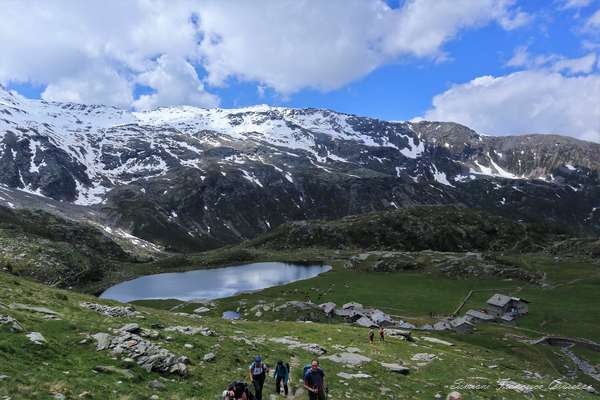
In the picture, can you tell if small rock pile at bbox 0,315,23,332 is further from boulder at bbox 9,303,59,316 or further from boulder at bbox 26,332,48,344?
boulder at bbox 9,303,59,316

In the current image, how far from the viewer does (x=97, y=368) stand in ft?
72.2

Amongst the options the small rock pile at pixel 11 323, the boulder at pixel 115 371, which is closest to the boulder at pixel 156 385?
the boulder at pixel 115 371

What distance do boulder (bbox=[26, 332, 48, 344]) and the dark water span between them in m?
118

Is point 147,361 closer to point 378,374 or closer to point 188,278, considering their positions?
point 378,374

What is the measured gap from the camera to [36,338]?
23469mm

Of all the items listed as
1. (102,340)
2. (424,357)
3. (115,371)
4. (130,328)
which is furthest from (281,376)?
(424,357)

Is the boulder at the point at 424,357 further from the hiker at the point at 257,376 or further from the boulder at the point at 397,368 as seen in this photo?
the hiker at the point at 257,376

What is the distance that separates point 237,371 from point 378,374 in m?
11.7

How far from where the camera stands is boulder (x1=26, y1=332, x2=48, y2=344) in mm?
23144

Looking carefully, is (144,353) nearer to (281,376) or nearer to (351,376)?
(281,376)

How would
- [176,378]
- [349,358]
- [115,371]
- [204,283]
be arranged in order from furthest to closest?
[204,283] → [349,358] → [176,378] → [115,371]

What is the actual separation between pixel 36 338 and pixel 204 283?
154273mm

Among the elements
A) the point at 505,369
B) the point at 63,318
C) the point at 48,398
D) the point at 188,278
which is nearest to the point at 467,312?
the point at 505,369

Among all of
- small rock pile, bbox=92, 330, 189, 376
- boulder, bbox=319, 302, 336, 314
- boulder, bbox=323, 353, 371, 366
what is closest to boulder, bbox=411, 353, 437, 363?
boulder, bbox=323, 353, 371, 366
